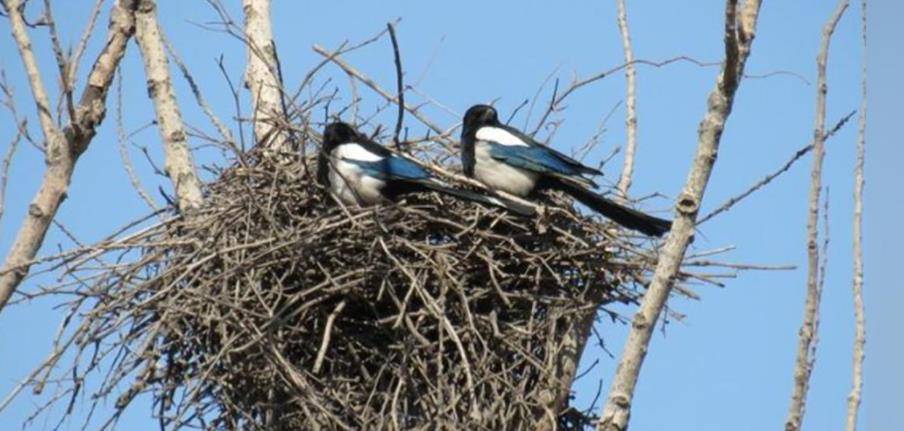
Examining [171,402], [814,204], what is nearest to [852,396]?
[814,204]

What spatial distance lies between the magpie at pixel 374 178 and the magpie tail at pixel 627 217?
295 mm

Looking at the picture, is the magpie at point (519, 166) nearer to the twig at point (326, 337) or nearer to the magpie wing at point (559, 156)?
the magpie wing at point (559, 156)

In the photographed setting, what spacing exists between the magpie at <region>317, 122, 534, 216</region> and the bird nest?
6 centimetres

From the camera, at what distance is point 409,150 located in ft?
20.7

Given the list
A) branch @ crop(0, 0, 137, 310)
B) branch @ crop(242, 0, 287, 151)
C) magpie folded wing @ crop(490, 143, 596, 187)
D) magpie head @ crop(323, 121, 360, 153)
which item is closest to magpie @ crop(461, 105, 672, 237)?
magpie folded wing @ crop(490, 143, 596, 187)

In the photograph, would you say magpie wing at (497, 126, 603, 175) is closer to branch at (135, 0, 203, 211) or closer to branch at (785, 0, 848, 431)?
branch at (135, 0, 203, 211)

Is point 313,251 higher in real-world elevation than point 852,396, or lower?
higher

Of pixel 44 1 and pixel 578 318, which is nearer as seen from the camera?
pixel 44 1

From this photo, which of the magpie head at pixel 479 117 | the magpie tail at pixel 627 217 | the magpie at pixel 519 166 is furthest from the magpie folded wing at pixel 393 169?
the magpie tail at pixel 627 217

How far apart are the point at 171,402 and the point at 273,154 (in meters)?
1.04

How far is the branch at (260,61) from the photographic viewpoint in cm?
671

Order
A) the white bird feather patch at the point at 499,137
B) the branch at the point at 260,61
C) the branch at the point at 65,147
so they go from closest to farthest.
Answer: the branch at the point at 65,147
the white bird feather patch at the point at 499,137
the branch at the point at 260,61

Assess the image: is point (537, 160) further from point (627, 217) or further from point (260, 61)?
point (260, 61)

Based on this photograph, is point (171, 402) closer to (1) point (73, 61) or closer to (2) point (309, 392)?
(2) point (309, 392)
